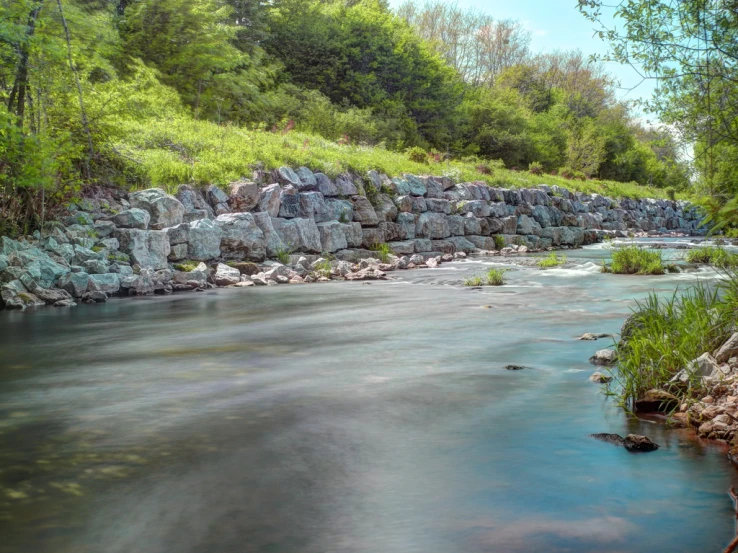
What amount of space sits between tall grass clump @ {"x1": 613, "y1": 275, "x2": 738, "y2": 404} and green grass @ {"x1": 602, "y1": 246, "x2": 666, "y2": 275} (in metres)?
10.1

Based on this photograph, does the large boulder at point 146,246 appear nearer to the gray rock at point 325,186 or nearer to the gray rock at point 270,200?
the gray rock at point 270,200

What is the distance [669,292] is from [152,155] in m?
11.6

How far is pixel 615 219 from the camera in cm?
3378

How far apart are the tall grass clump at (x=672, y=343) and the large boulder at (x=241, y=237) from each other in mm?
10327

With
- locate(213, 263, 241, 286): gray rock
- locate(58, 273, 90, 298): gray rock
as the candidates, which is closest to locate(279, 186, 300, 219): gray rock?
locate(213, 263, 241, 286): gray rock

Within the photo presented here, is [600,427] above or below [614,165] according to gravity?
below

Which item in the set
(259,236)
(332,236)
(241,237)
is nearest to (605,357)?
(241,237)

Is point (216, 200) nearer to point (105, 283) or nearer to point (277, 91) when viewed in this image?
point (105, 283)

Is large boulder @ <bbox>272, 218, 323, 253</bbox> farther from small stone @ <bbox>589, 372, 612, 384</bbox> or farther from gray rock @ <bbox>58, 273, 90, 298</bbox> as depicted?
small stone @ <bbox>589, 372, 612, 384</bbox>

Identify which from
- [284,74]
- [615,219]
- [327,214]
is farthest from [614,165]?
[327,214]

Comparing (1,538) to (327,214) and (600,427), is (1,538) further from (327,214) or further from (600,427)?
(327,214)

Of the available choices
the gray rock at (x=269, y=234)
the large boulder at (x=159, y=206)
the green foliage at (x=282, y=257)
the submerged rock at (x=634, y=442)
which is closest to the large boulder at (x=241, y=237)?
the gray rock at (x=269, y=234)

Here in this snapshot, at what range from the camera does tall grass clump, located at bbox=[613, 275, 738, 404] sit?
528 centimetres

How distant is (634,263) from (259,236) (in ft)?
29.4
